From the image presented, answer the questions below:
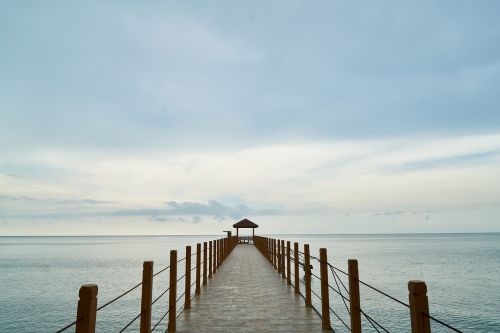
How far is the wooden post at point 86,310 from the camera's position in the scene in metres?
2.66

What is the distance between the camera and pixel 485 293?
22.7m

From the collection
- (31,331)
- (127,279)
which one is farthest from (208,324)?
(127,279)

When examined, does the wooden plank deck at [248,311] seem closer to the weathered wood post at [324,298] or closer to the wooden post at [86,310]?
the weathered wood post at [324,298]

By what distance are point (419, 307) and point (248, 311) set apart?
396cm

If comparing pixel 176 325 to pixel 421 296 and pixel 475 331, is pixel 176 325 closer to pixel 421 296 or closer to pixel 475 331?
pixel 421 296

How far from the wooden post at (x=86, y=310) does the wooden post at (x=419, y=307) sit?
2.26 m

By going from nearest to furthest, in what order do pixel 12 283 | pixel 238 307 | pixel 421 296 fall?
pixel 421 296 → pixel 238 307 → pixel 12 283

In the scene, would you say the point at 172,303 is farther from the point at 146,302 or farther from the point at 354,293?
the point at 354,293

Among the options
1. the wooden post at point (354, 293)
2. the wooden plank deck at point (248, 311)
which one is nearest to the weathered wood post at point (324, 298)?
the wooden plank deck at point (248, 311)

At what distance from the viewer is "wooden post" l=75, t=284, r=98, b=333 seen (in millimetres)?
2664

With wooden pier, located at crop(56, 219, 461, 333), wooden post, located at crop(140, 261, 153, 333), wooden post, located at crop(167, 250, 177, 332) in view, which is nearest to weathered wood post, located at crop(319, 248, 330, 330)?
wooden pier, located at crop(56, 219, 461, 333)

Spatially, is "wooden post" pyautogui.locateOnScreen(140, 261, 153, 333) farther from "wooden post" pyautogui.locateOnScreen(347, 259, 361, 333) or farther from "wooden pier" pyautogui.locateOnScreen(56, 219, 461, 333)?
"wooden post" pyautogui.locateOnScreen(347, 259, 361, 333)

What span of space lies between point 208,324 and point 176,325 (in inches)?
17.3

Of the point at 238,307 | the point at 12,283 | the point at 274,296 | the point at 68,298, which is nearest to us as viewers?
the point at 238,307
